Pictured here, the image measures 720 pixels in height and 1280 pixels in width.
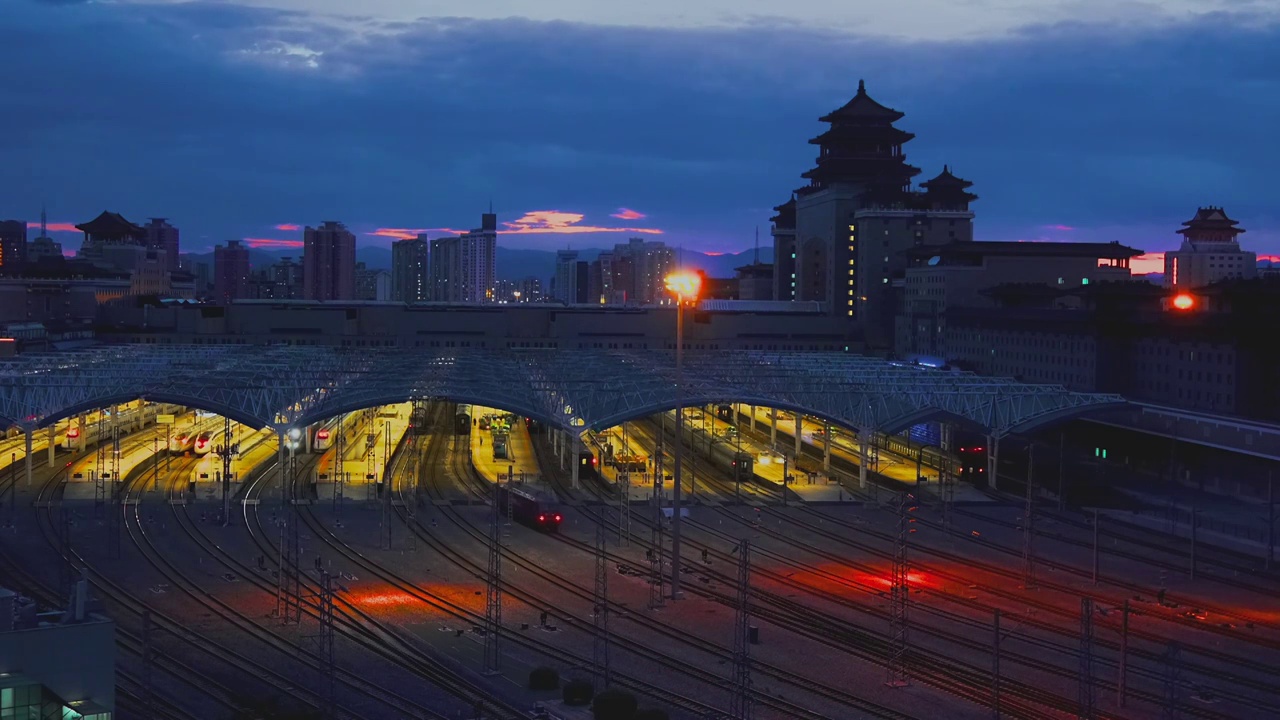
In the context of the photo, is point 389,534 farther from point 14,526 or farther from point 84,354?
point 84,354

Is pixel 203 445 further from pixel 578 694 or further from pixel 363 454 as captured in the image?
pixel 578 694

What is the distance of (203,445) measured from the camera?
207 ft

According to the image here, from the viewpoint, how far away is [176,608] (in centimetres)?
3328

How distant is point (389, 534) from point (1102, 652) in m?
21.0

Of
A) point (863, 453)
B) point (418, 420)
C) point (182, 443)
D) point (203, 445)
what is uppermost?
point (863, 453)

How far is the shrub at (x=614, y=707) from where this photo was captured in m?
24.9

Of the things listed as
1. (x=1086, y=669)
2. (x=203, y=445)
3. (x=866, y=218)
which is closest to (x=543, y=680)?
(x=1086, y=669)

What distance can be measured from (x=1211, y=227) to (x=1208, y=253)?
323 cm

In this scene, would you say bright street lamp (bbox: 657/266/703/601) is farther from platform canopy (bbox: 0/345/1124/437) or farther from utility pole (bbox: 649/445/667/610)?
platform canopy (bbox: 0/345/1124/437)

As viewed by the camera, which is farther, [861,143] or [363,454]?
[861,143]

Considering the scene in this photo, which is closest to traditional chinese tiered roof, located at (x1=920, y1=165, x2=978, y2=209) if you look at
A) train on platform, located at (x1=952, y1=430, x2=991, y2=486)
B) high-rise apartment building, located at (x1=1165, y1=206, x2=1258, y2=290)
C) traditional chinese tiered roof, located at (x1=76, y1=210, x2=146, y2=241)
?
high-rise apartment building, located at (x1=1165, y1=206, x2=1258, y2=290)

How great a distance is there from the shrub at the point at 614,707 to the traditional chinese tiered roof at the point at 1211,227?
11674cm

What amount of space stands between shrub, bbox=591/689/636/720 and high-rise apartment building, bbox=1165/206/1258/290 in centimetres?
11086

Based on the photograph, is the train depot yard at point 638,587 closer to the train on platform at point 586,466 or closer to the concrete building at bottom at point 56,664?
the train on platform at point 586,466
